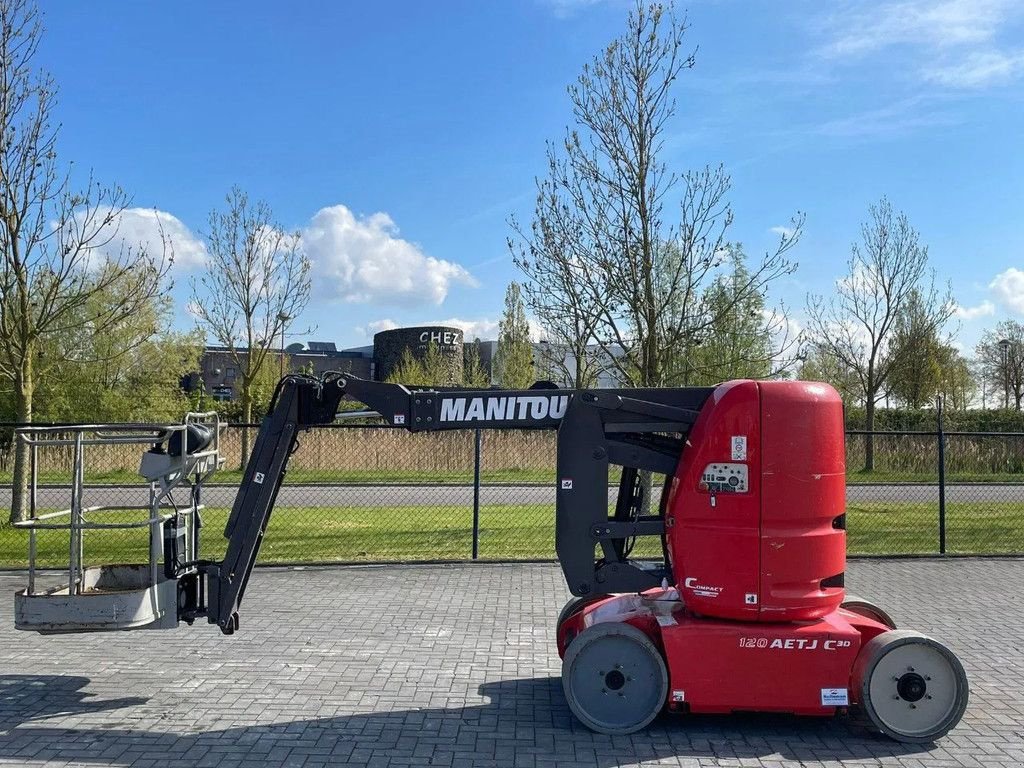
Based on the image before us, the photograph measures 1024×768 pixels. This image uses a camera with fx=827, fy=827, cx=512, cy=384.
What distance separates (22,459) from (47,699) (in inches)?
279

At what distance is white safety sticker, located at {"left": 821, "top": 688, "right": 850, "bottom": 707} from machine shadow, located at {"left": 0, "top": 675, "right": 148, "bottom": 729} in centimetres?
458

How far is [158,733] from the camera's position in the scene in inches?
205

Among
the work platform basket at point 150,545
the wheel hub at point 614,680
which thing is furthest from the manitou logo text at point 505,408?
the work platform basket at point 150,545

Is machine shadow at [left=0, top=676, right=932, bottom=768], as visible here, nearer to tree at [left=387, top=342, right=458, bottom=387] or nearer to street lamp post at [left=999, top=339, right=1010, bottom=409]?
tree at [left=387, top=342, right=458, bottom=387]

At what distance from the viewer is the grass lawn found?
38.2 feet

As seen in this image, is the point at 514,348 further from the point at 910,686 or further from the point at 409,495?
the point at 910,686

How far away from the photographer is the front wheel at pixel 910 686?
5129 millimetres

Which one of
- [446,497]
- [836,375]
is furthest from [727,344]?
[836,375]

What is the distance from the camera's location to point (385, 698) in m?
5.91

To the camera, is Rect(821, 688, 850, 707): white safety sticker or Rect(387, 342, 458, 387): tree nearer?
Rect(821, 688, 850, 707): white safety sticker

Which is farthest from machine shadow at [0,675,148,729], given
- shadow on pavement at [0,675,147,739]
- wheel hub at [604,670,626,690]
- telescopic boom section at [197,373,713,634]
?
wheel hub at [604,670,626,690]

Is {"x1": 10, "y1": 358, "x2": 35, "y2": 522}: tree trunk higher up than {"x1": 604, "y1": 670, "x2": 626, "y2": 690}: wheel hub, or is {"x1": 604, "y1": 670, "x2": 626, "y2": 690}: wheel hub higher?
{"x1": 10, "y1": 358, "x2": 35, "y2": 522}: tree trunk

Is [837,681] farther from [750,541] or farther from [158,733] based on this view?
[158,733]

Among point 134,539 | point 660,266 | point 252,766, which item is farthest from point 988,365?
point 252,766
